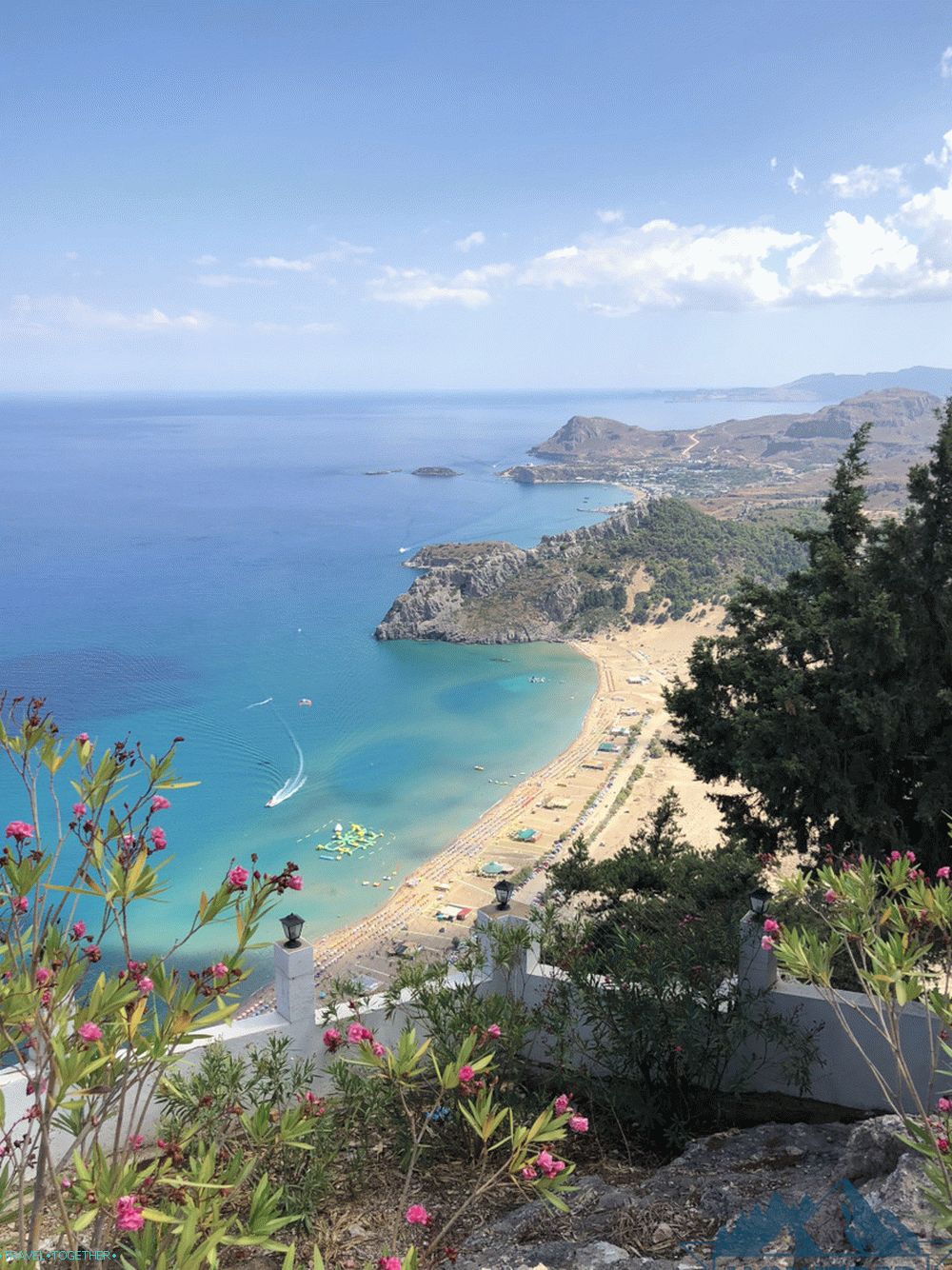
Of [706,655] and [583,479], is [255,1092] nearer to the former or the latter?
[706,655]

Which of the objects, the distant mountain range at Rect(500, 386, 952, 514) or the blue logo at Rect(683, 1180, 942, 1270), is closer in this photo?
the blue logo at Rect(683, 1180, 942, 1270)

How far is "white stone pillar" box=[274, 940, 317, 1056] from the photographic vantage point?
480cm

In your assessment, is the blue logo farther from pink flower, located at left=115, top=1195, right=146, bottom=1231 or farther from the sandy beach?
the sandy beach

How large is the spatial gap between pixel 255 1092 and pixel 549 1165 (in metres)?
2.59

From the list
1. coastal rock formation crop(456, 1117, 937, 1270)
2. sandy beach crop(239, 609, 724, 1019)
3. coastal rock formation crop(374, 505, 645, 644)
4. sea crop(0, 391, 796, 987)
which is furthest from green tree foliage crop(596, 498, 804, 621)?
coastal rock formation crop(456, 1117, 937, 1270)

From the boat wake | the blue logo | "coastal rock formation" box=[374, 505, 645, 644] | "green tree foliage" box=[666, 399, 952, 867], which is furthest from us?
"coastal rock formation" box=[374, 505, 645, 644]

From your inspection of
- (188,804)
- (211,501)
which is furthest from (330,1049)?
(211,501)

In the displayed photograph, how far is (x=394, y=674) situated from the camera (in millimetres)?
39562

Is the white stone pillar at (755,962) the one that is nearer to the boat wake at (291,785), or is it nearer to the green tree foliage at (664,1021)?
the green tree foliage at (664,1021)

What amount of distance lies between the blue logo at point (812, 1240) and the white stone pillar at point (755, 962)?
138 cm

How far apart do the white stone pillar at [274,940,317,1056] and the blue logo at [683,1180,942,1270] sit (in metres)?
2.38

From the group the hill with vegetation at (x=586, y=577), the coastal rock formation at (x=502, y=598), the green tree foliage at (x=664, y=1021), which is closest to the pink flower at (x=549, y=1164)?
the green tree foliage at (x=664, y=1021)

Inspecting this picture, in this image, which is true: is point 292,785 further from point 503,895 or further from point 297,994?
point 297,994

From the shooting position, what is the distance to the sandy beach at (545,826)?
19141 millimetres
